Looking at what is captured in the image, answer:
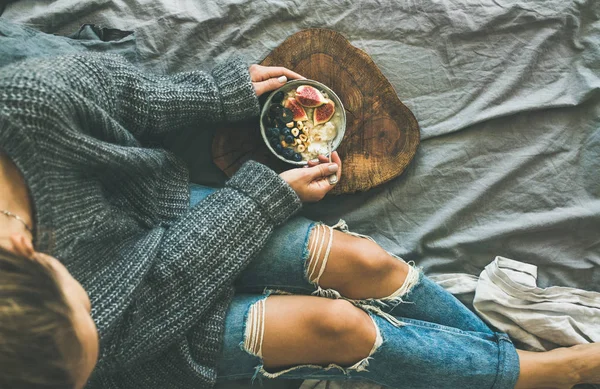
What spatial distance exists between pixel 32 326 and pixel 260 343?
49 centimetres

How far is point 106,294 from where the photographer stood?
34.7 inches

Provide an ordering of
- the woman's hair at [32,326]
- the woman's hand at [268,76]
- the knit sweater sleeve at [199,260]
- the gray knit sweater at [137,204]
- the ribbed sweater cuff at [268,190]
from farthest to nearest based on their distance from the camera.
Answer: the woman's hand at [268,76], the ribbed sweater cuff at [268,190], the knit sweater sleeve at [199,260], the gray knit sweater at [137,204], the woman's hair at [32,326]

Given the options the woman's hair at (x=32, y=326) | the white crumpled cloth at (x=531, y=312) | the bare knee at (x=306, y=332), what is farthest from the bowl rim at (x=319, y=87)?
the woman's hair at (x=32, y=326)

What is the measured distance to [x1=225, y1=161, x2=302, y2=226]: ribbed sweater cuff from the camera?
1065mm

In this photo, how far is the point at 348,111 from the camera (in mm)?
1246

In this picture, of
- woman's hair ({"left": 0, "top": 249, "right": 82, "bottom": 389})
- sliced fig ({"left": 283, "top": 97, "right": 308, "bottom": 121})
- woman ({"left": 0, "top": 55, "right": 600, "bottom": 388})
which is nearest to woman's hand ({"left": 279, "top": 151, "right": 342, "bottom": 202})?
woman ({"left": 0, "top": 55, "right": 600, "bottom": 388})

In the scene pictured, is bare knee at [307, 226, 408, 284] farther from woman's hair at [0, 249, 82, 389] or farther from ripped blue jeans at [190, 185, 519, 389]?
woman's hair at [0, 249, 82, 389]

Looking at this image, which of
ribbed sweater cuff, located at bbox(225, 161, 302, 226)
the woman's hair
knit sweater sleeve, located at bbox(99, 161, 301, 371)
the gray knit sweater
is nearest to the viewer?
the woman's hair

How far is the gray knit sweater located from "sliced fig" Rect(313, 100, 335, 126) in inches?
5.9

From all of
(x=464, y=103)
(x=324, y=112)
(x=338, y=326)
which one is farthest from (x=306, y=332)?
(x=464, y=103)

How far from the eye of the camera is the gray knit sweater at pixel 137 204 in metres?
0.80

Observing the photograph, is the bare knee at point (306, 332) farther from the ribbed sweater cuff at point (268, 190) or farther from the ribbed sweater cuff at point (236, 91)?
the ribbed sweater cuff at point (236, 91)

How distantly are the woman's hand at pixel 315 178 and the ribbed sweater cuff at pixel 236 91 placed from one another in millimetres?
174

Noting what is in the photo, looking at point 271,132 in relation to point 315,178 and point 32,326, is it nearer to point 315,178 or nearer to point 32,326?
point 315,178
